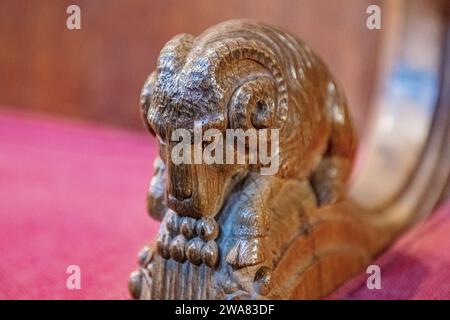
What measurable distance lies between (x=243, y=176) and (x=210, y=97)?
0.31 ft

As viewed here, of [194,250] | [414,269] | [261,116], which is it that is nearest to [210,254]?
[194,250]

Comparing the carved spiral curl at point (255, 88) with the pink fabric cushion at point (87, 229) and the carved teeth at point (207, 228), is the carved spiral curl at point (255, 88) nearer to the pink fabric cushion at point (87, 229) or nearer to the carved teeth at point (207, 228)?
the carved teeth at point (207, 228)

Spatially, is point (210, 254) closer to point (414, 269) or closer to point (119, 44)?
point (414, 269)

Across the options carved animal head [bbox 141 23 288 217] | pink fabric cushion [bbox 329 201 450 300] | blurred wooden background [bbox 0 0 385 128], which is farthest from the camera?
blurred wooden background [bbox 0 0 385 128]

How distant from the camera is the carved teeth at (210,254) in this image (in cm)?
59

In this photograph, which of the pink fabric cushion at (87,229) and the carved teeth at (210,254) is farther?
the pink fabric cushion at (87,229)

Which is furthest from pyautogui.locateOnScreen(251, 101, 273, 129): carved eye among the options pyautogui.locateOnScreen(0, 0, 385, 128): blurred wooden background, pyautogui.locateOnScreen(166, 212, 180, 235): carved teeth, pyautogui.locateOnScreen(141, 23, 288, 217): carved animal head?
pyautogui.locateOnScreen(0, 0, 385, 128): blurred wooden background

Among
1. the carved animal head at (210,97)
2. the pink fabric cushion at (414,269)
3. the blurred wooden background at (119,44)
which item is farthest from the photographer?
the blurred wooden background at (119,44)

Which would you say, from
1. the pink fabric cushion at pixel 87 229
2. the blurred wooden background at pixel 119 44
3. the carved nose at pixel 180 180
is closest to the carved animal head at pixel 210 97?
the carved nose at pixel 180 180

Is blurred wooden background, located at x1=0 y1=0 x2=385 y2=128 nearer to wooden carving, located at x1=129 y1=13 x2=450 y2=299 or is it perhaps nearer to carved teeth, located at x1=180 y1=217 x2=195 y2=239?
wooden carving, located at x1=129 y1=13 x2=450 y2=299

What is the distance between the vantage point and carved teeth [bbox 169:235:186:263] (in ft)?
1.97

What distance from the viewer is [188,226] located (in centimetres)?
60

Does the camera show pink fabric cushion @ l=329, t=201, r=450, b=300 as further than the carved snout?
Yes

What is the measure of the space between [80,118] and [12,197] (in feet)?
2.96
